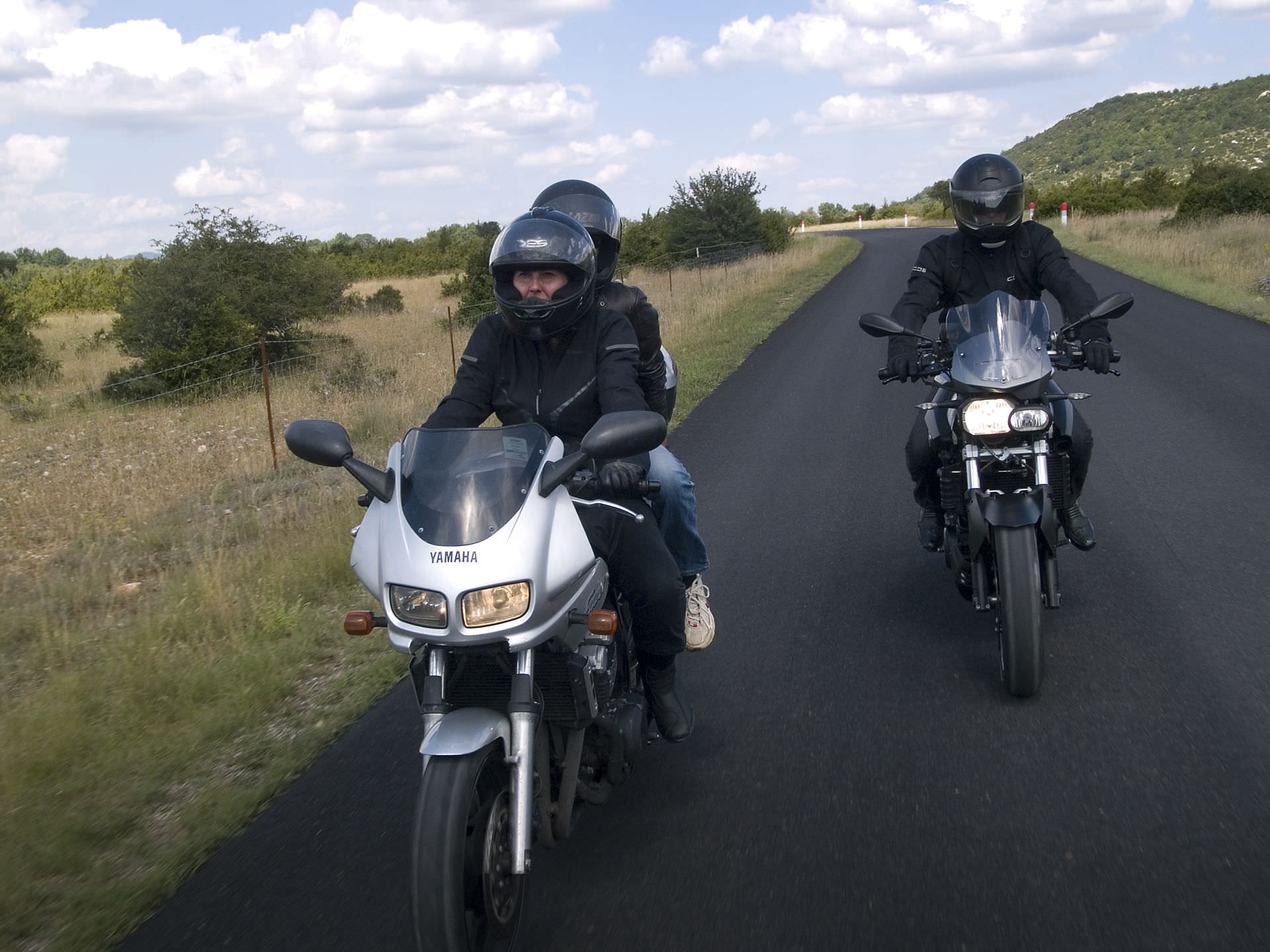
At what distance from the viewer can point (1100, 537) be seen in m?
6.55

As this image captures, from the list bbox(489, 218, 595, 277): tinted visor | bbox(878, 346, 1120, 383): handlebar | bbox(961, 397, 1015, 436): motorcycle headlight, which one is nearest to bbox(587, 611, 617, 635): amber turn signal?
bbox(489, 218, 595, 277): tinted visor

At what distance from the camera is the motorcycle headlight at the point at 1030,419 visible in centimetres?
450

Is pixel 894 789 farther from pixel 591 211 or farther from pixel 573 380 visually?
pixel 591 211

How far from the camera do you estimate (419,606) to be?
2873 millimetres

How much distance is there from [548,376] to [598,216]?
5.02 ft

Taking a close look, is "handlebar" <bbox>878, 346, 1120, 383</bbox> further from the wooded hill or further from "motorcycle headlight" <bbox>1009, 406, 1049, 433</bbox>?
the wooded hill

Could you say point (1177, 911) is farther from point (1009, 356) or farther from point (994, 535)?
point (1009, 356)

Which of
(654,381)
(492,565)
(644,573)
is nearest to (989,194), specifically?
(654,381)

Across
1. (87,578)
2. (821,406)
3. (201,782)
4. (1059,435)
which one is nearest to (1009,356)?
(1059,435)

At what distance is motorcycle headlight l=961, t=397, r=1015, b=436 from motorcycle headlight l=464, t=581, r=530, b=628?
7.75ft

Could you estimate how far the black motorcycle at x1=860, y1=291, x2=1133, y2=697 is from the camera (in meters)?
4.40

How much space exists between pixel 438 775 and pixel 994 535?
98.7 inches

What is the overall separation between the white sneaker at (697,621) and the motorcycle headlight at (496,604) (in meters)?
1.56

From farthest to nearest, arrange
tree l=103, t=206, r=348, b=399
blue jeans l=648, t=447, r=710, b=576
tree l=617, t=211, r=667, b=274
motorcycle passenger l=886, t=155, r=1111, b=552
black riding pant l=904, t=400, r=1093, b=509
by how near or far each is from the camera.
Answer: tree l=617, t=211, r=667, b=274 → tree l=103, t=206, r=348, b=399 → motorcycle passenger l=886, t=155, r=1111, b=552 → black riding pant l=904, t=400, r=1093, b=509 → blue jeans l=648, t=447, r=710, b=576
